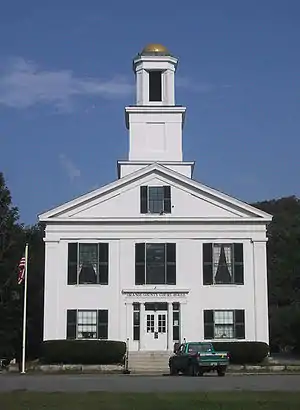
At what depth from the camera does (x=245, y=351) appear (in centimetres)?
3788

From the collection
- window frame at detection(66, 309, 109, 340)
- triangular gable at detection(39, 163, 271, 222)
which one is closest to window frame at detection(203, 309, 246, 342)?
triangular gable at detection(39, 163, 271, 222)

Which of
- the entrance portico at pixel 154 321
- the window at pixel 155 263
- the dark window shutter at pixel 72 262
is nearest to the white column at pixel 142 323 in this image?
the entrance portico at pixel 154 321

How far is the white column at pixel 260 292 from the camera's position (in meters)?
39.2

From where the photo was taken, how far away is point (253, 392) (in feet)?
60.9

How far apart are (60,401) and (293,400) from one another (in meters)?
5.13

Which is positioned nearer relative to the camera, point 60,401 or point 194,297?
point 60,401

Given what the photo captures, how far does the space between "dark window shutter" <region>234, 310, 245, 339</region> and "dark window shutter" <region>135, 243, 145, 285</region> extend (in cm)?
534

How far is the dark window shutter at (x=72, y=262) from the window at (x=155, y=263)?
3.30 m

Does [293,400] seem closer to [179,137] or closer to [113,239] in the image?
[113,239]

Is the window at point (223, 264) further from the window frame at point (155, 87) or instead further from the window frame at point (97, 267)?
the window frame at point (155, 87)

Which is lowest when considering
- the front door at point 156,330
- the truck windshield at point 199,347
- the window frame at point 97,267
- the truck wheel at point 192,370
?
the truck wheel at point 192,370

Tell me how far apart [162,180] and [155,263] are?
469cm

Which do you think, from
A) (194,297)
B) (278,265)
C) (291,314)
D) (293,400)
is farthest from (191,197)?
(278,265)

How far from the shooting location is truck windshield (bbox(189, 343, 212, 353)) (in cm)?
3067
